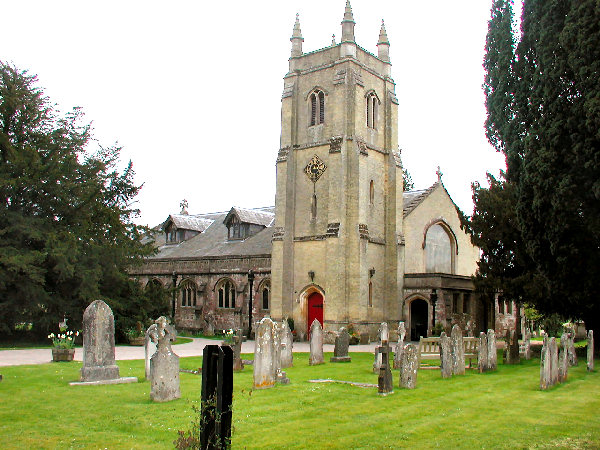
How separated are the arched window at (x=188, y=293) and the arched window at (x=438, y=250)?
1566 centimetres

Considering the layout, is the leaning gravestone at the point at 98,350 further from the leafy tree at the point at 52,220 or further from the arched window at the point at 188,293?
the arched window at the point at 188,293

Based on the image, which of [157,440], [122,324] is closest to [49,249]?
[122,324]

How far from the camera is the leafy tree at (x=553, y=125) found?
11.8 meters

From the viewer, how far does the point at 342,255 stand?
31375mm

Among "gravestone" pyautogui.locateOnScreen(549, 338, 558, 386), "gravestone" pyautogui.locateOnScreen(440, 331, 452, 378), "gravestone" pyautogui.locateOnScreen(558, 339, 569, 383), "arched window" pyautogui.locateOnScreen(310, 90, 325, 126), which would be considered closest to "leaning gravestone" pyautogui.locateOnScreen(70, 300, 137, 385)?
"gravestone" pyautogui.locateOnScreen(440, 331, 452, 378)

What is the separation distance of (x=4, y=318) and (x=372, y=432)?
70.0 feet

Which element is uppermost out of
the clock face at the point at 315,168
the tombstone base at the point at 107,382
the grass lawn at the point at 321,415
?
the clock face at the point at 315,168

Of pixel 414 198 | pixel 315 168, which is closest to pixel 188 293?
pixel 315 168

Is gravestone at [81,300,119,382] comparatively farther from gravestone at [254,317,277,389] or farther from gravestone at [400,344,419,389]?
gravestone at [400,344,419,389]

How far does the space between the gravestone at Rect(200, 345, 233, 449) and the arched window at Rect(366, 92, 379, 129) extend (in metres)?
29.0

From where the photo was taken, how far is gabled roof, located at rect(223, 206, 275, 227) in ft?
135

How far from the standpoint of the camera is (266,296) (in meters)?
36.9

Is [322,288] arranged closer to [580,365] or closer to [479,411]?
[580,365]

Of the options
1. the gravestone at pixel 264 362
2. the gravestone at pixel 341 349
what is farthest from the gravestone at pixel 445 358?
the gravestone at pixel 341 349
